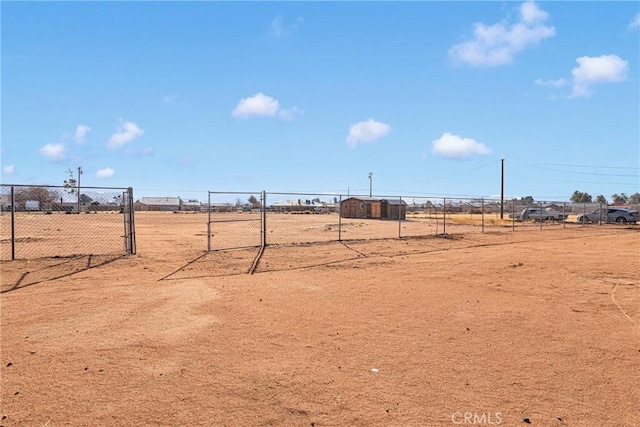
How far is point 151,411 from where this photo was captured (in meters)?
3.59

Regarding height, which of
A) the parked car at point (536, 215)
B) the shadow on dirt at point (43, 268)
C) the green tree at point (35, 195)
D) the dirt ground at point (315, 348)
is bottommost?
the dirt ground at point (315, 348)

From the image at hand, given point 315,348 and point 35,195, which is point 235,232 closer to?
point 35,195

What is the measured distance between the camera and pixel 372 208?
5372 centimetres

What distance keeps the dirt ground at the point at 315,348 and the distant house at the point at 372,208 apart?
138ft

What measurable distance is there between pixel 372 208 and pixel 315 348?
4907 cm

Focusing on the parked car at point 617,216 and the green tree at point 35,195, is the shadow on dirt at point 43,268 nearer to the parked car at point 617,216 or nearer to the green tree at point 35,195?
the green tree at point 35,195

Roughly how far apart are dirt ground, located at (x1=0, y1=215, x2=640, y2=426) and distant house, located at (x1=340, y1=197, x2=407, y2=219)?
138 feet

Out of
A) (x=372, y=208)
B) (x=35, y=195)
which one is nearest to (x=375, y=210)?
(x=372, y=208)

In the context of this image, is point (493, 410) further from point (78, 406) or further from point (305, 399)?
point (78, 406)

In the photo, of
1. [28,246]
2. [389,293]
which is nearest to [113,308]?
[389,293]

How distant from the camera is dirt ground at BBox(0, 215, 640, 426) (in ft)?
12.0

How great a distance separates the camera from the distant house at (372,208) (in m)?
52.3

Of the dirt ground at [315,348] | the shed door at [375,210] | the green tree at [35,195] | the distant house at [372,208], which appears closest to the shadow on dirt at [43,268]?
the dirt ground at [315,348]

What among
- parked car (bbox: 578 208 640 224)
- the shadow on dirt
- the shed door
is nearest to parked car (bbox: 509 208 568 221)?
parked car (bbox: 578 208 640 224)
